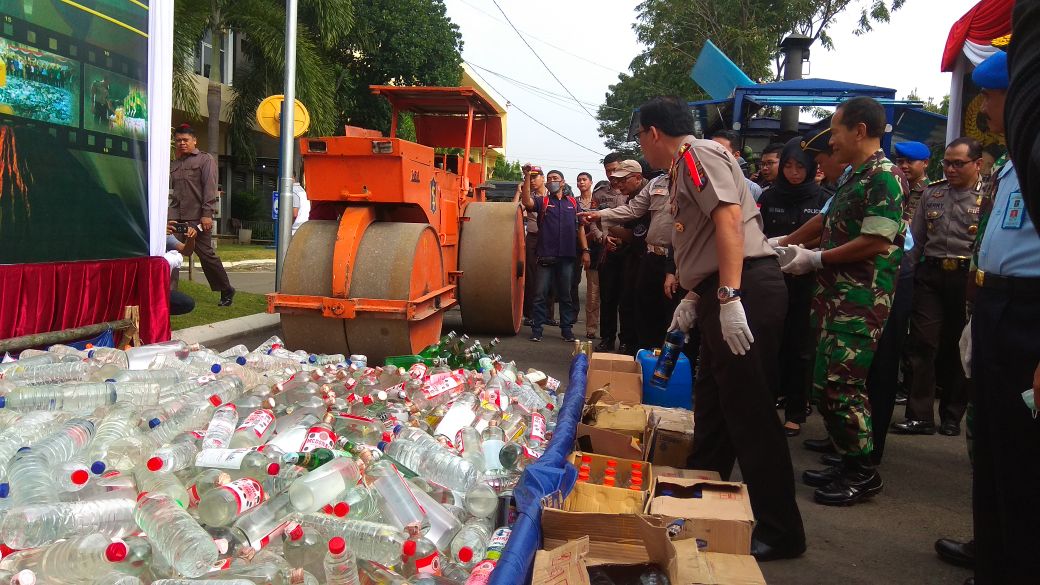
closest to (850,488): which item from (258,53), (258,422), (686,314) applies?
(686,314)

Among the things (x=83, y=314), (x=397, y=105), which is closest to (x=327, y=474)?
(x=83, y=314)

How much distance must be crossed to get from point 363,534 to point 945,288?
17.3ft

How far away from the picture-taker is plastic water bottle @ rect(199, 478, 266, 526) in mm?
2765

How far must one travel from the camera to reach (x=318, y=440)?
358 centimetres

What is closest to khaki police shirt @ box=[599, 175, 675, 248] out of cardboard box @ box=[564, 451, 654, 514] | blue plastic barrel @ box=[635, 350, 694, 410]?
blue plastic barrel @ box=[635, 350, 694, 410]

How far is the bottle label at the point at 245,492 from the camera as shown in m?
2.79

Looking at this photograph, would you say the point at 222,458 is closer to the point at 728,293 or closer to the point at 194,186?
the point at 728,293

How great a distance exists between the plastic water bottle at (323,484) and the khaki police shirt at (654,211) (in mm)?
3830

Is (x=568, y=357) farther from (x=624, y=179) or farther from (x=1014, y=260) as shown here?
(x=1014, y=260)

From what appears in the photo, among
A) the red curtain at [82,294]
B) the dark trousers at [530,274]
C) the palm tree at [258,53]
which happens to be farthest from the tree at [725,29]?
the red curtain at [82,294]

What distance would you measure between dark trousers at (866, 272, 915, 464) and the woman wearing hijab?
917 millimetres

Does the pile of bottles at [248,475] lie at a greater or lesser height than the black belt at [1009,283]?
lesser

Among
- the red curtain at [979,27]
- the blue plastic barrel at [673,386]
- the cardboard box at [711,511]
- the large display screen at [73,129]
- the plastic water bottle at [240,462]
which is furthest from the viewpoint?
the red curtain at [979,27]

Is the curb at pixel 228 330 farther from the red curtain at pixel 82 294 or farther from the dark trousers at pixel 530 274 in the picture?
the dark trousers at pixel 530 274
